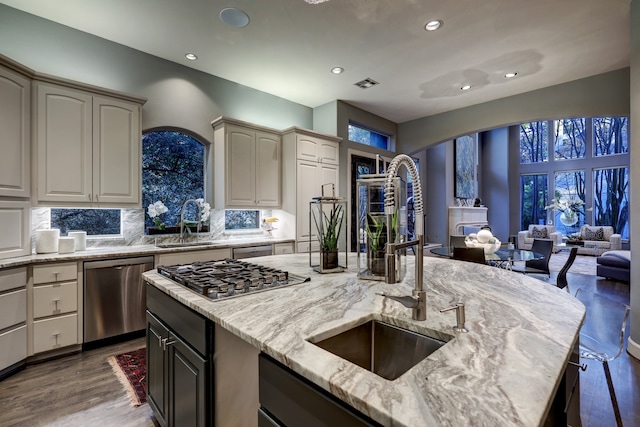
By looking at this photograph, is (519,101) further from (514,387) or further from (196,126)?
(514,387)

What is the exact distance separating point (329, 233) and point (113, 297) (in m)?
2.39

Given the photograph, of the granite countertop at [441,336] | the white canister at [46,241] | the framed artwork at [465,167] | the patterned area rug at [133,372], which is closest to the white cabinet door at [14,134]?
the white canister at [46,241]

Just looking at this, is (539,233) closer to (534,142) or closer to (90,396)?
(534,142)

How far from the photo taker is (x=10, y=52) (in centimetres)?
268

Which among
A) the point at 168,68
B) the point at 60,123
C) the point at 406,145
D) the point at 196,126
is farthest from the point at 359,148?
the point at 60,123

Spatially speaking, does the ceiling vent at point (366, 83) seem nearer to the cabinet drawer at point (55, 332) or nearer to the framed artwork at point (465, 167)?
the cabinet drawer at point (55, 332)

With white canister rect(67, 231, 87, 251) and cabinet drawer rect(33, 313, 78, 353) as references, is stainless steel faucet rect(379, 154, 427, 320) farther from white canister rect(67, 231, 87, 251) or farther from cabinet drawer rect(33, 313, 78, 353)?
white canister rect(67, 231, 87, 251)

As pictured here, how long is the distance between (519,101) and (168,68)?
5030 millimetres

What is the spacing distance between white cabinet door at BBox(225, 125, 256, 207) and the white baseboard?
13.7ft

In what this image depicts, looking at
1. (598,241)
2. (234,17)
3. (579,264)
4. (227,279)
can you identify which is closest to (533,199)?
(598,241)

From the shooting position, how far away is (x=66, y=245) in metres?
2.72

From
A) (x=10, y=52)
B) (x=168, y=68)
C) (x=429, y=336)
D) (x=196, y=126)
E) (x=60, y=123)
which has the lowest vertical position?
(x=429, y=336)

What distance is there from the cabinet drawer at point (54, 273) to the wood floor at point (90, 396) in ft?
2.30

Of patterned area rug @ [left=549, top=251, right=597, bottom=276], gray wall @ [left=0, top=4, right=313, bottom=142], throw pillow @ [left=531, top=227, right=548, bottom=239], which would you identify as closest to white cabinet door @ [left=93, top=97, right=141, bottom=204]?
gray wall @ [left=0, top=4, right=313, bottom=142]
